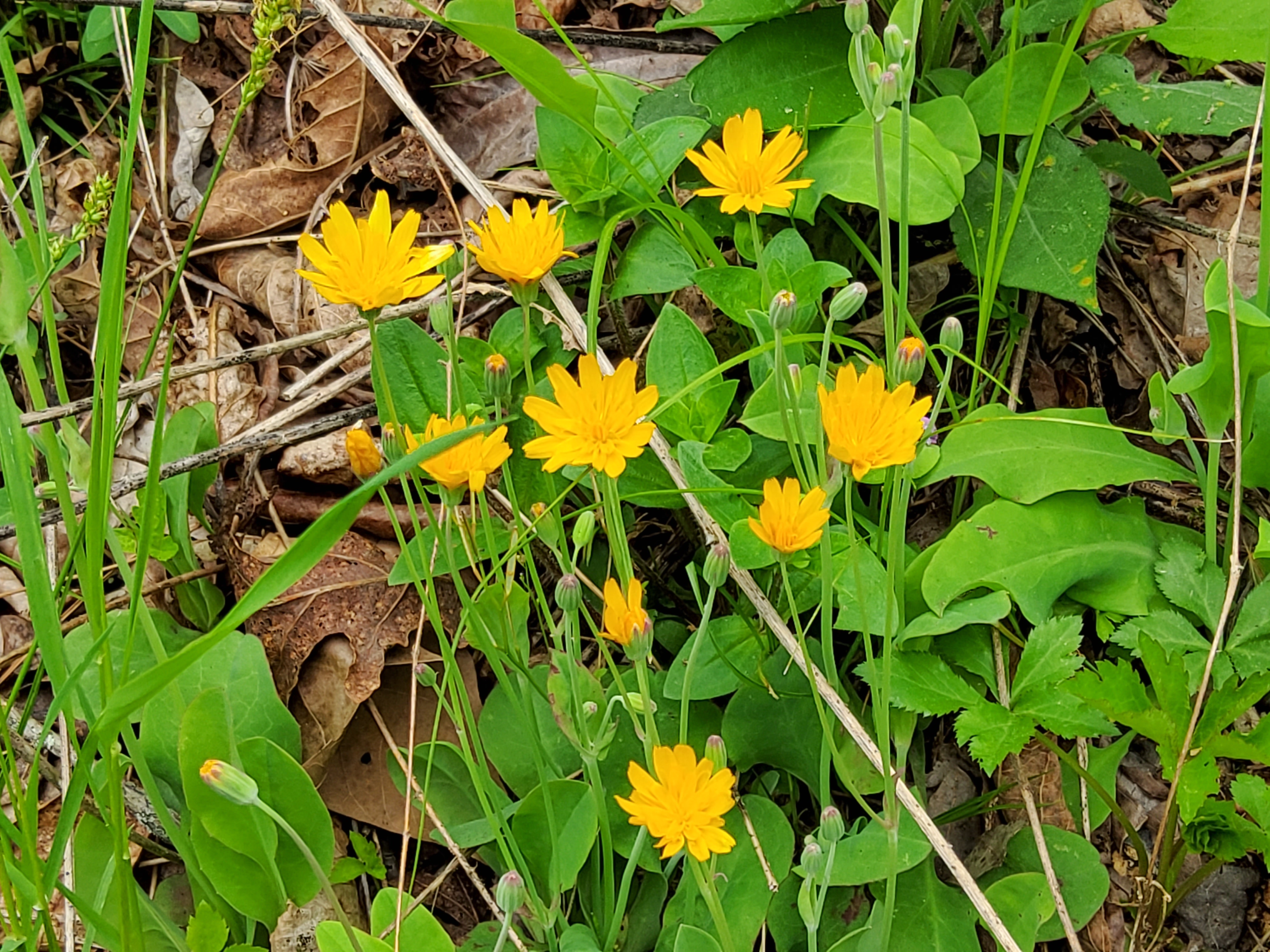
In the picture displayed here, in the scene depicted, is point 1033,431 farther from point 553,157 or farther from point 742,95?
point 553,157

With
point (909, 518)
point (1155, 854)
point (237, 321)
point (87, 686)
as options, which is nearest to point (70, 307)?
point (237, 321)

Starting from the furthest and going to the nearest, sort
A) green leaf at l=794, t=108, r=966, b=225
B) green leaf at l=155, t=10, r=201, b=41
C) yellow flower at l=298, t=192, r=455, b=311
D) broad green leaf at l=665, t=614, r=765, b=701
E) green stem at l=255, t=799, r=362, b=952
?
1. green leaf at l=155, t=10, r=201, b=41
2. green leaf at l=794, t=108, r=966, b=225
3. broad green leaf at l=665, t=614, r=765, b=701
4. yellow flower at l=298, t=192, r=455, b=311
5. green stem at l=255, t=799, r=362, b=952

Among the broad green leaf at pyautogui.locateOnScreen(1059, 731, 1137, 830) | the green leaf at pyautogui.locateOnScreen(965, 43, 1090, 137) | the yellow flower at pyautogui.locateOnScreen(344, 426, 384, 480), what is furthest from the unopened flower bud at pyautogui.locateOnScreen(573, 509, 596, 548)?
the green leaf at pyautogui.locateOnScreen(965, 43, 1090, 137)

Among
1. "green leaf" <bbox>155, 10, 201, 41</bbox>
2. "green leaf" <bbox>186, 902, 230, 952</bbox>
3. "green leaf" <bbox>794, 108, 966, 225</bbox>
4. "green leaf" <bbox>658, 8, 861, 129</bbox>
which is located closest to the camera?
"green leaf" <bbox>186, 902, 230, 952</bbox>

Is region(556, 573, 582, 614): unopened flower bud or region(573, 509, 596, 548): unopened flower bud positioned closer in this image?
region(556, 573, 582, 614): unopened flower bud

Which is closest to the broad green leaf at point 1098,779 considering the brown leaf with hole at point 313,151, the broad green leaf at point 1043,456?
the broad green leaf at point 1043,456

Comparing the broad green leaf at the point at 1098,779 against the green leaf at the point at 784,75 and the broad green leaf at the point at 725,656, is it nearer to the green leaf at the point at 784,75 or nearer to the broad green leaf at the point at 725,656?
the broad green leaf at the point at 725,656

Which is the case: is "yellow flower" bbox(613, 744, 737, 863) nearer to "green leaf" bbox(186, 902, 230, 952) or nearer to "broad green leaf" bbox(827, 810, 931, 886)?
"broad green leaf" bbox(827, 810, 931, 886)

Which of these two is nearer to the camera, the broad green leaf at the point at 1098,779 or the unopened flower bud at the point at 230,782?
the unopened flower bud at the point at 230,782
